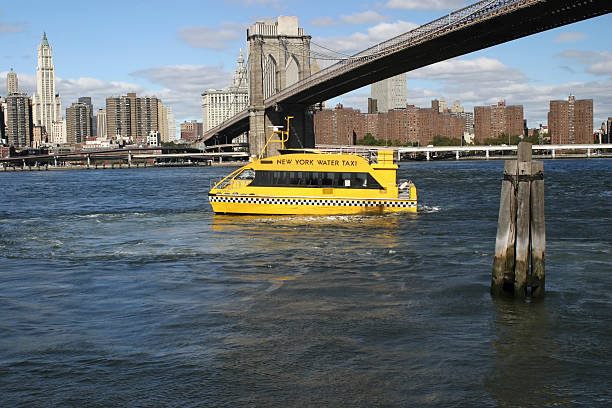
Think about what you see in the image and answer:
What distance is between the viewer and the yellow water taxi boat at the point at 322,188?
25047 mm

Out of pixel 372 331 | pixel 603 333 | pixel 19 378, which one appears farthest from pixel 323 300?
pixel 19 378

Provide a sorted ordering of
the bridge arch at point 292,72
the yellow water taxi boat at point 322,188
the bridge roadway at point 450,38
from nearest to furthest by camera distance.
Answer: the yellow water taxi boat at point 322,188, the bridge roadway at point 450,38, the bridge arch at point 292,72

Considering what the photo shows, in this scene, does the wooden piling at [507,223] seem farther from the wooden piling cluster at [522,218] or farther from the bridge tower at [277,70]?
the bridge tower at [277,70]

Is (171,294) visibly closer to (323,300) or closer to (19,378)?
(323,300)

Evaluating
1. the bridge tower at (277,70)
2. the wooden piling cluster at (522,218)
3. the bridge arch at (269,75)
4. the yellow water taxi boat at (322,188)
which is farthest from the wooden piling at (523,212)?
the bridge arch at (269,75)

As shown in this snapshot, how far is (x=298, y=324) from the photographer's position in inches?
421

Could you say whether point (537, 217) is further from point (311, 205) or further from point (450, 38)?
point (450, 38)

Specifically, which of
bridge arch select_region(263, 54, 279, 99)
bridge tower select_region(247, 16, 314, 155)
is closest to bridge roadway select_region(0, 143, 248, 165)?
bridge arch select_region(263, 54, 279, 99)

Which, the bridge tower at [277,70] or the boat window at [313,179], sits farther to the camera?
the bridge tower at [277,70]

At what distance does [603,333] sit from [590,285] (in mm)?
3268

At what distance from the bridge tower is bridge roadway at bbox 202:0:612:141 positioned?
6489 millimetres

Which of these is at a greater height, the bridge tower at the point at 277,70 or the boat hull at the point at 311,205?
the bridge tower at the point at 277,70

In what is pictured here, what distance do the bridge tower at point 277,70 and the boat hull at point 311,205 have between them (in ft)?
203

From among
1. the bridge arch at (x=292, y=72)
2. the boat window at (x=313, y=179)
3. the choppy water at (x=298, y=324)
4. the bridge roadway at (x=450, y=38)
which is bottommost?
the choppy water at (x=298, y=324)
